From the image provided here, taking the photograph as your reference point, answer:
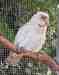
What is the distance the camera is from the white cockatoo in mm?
2109

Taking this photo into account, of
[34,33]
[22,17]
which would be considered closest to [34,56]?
[34,33]

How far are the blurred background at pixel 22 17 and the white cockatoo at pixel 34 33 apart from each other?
0.03 metres

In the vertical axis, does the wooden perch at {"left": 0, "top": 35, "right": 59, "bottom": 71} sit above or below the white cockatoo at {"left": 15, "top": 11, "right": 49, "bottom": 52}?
below

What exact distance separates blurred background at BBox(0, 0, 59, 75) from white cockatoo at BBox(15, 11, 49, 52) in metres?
0.03

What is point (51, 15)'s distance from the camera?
2.14 meters

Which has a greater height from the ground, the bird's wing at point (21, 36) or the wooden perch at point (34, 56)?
the bird's wing at point (21, 36)

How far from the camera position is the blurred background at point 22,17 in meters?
2.10

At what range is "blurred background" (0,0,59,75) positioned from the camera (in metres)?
2.10

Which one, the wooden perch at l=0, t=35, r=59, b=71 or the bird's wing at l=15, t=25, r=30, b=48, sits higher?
the bird's wing at l=15, t=25, r=30, b=48

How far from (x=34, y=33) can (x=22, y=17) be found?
14cm

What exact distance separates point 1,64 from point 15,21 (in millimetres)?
300

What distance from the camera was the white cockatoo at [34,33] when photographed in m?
2.11

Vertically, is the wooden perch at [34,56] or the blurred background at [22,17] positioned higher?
the blurred background at [22,17]

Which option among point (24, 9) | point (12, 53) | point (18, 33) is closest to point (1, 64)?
point (12, 53)
